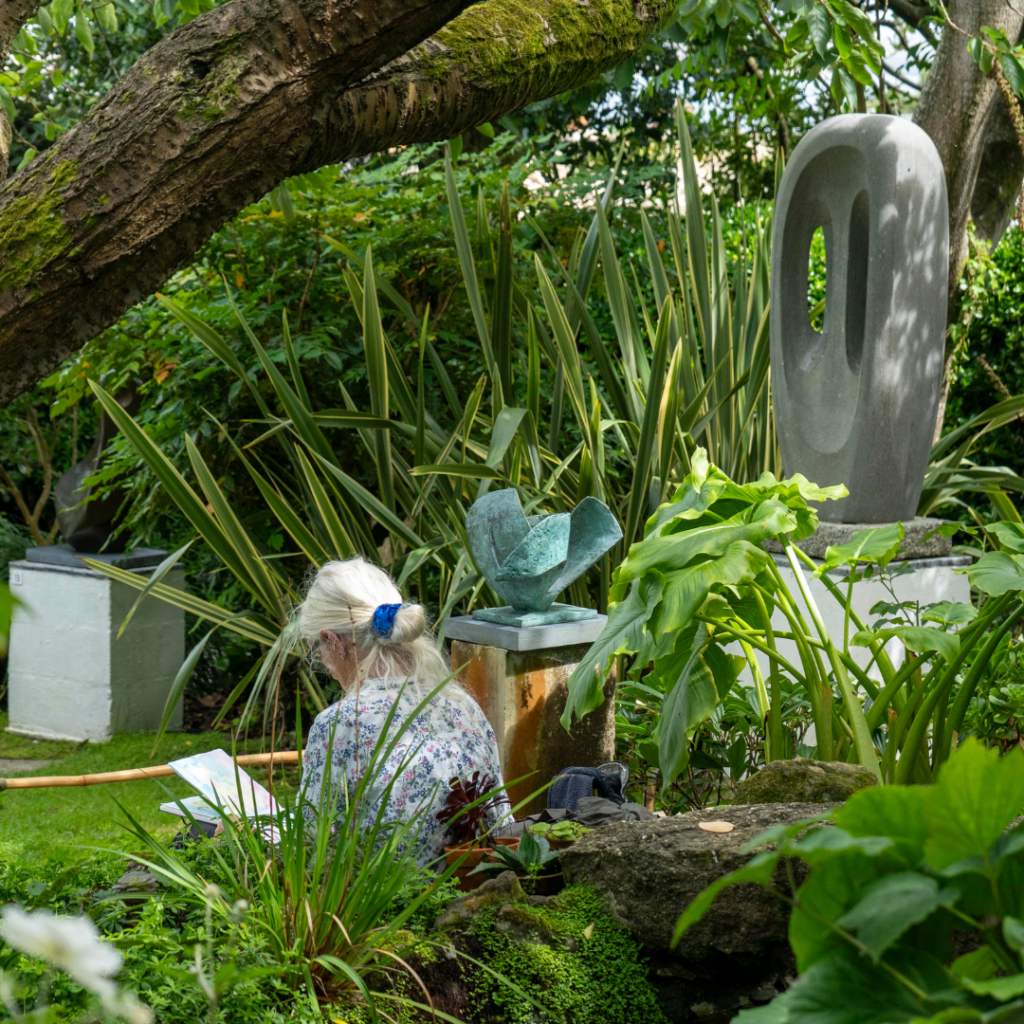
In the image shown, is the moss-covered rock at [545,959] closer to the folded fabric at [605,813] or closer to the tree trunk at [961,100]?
the folded fabric at [605,813]

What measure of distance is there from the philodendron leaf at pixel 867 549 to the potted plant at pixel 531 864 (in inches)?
38.2

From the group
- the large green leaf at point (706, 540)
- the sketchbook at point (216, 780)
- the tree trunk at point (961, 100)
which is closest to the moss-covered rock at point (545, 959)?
the sketchbook at point (216, 780)

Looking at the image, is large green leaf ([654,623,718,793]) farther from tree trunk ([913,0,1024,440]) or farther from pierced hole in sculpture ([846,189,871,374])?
tree trunk ([913,0,1024,440])

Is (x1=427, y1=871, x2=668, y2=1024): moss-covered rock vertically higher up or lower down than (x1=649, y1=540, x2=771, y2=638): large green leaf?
lower down

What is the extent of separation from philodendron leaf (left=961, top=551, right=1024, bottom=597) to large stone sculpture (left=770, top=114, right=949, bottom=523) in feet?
5.94

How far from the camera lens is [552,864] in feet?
6.85

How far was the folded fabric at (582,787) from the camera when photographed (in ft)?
8.23

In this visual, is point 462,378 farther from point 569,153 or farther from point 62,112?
point 62,112

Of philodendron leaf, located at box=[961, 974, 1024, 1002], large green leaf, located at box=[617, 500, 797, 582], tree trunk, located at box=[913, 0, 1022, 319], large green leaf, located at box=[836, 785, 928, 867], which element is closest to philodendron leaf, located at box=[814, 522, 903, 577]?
large green leaf, located at box=[617, 500, 797, 582]

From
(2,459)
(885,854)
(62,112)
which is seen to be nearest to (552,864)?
(885,854)

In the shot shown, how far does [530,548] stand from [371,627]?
2.17 feet

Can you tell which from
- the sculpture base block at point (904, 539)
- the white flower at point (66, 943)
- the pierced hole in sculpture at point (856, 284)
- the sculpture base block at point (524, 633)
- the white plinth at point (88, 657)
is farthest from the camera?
the white plinth at point (88, 657)

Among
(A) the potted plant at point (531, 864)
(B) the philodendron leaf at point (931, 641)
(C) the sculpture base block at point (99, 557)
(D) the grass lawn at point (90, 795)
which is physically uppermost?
(B) the philodendron leaf at point (931, 641)

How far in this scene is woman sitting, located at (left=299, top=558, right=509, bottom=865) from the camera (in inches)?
88.7
